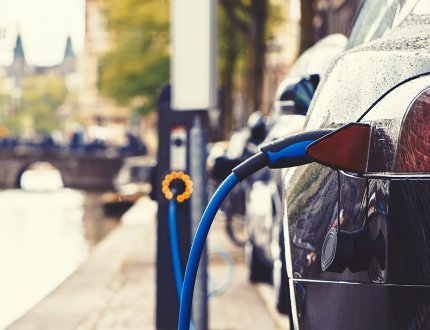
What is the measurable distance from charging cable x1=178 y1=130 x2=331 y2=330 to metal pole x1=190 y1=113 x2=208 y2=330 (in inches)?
111

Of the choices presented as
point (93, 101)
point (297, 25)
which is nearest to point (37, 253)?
point (297, 25)

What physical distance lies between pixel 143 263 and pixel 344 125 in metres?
9.55

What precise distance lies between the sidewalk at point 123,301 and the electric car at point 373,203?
440 cm

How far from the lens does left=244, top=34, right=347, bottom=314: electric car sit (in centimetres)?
378

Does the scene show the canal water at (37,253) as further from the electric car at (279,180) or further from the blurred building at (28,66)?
the blurred building at (28,66)

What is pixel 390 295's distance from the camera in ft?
7.13

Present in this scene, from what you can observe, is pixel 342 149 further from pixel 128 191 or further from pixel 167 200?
pixel 128 191

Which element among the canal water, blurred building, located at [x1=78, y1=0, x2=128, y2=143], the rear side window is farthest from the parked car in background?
blurred building, located at [x1=78, y1=0, x2=128, y2=143]

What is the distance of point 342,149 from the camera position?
87.0 inches

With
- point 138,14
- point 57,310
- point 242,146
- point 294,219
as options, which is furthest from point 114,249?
point 138,14

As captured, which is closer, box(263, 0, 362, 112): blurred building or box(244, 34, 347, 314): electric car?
box(244, 34, 347, 314): electric car

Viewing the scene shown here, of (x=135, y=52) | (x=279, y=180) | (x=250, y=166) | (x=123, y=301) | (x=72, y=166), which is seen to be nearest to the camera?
(x=250, y=166)

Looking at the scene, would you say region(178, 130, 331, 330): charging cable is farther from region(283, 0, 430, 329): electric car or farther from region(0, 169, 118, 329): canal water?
region(0, 169, 118, 329): canal water

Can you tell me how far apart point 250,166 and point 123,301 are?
20.0ft
